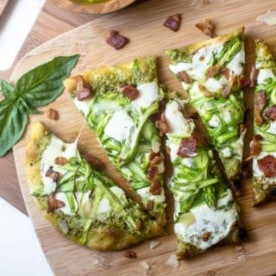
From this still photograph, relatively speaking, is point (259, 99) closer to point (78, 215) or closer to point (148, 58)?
point (148, 58)

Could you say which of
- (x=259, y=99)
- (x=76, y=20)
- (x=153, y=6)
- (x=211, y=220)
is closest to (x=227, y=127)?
(x=259, y=99)

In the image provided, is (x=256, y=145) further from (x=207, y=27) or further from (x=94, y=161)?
(x=94, y=161)

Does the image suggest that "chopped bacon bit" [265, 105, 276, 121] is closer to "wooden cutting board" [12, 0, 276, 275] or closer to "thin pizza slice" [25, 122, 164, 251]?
"wooden cutting board" [12, 0, 276, 275]

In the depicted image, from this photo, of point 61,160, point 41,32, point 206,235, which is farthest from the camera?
point 41,32

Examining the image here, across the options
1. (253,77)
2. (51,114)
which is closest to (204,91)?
(253,77)

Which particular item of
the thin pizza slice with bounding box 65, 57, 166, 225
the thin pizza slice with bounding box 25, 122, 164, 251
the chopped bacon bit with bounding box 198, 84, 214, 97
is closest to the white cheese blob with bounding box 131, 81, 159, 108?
the thin pizza slice with bounding box 65, 57, 166, 225

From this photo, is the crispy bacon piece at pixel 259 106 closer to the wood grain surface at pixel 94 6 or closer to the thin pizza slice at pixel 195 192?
the thin pizza slice at pixel 195 192
